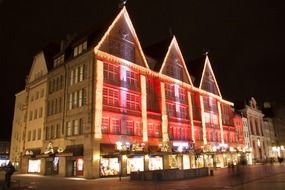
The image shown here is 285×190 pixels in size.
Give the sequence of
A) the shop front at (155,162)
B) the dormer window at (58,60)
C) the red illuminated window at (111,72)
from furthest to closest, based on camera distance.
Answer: the dormer window at (58,60)
the shop front at (155,162)
the red illuminated window at (111,72)

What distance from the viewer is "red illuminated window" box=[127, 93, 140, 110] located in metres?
42.7

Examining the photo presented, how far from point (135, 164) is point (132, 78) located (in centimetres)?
1294

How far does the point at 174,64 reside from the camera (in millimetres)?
54750

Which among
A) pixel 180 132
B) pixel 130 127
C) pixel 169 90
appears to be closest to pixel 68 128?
pixel 130 127

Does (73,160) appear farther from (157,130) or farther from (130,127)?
(157,130)

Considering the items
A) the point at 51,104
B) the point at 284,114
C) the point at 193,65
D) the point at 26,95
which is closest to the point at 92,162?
the point at 51,104

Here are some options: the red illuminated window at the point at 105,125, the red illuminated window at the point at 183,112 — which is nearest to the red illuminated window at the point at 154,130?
the red illuminated window at the point at 183,112

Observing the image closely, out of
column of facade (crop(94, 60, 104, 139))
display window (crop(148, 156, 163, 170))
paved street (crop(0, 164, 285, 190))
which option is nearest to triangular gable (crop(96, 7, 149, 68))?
column of facade (crop(94, 60, 104, 139))

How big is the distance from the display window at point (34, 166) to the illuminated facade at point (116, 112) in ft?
0.52

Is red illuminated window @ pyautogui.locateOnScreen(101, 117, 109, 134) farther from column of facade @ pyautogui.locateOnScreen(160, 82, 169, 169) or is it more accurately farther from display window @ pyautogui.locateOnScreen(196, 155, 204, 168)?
display window @ pyautogui.locateOnScreen(196, 155, 204, 168)

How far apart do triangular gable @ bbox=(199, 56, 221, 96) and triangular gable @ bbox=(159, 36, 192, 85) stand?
7.77m

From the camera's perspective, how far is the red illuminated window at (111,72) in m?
40.4

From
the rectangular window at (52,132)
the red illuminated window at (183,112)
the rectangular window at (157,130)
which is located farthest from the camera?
the red illuminated window at (183,112)

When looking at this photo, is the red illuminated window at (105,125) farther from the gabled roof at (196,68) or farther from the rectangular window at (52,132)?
the gabled roof at (196,68)
